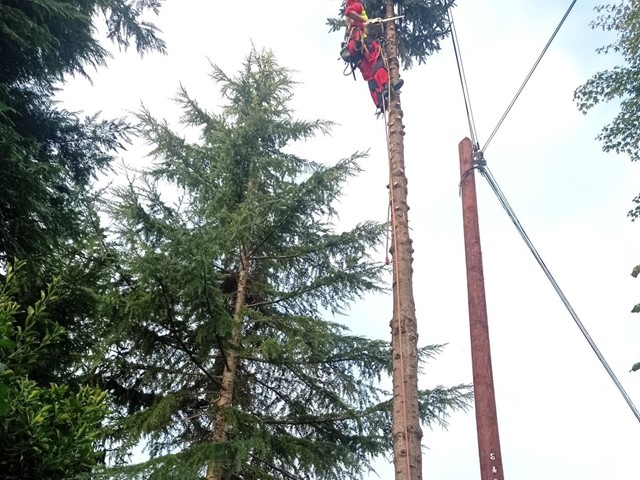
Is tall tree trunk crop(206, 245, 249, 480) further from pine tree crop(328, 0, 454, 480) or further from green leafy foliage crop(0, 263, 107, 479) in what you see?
green leafy foliage crop(0, 263, 107, 479)

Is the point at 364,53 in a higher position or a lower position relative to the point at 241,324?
higher

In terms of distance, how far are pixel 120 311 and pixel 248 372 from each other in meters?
2.43

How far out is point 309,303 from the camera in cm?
914

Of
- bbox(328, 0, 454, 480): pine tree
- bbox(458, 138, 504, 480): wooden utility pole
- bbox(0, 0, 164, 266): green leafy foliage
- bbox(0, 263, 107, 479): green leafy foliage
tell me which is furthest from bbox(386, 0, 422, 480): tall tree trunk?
bbox(0, 0, 164, 266): green leafy foliage

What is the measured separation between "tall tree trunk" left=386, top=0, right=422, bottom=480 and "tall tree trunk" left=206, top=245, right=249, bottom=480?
2521 mm

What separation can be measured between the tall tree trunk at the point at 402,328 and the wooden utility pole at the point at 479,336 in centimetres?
67

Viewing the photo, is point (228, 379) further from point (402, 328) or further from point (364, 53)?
point (364, 53)

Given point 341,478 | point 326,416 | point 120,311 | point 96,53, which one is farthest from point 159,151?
point 341,478

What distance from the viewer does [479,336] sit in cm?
452

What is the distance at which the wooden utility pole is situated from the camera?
394cm

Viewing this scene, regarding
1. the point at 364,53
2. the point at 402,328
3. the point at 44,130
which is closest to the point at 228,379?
the point at 402,328

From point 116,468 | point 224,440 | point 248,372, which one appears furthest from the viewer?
point 248,372

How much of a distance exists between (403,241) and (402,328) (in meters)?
1.04

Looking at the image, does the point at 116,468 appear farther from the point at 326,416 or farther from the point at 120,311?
the point at 326,416
